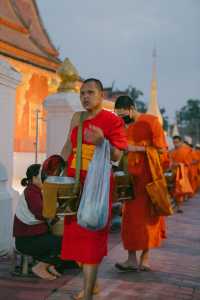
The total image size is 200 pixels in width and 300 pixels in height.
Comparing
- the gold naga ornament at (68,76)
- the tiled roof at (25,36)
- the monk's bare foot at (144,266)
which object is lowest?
the monk's bare foot at (144,266)

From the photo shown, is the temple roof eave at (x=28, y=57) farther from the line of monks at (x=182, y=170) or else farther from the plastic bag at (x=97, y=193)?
the plastic bag at (x=97, y=193)

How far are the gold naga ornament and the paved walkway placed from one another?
6.99 ft

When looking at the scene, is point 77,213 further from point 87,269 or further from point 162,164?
point 162,164

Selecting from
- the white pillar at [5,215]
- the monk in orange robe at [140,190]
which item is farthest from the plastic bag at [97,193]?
the white pillar at [5,215]

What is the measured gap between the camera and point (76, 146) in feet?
11.0

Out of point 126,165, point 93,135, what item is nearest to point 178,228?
point 126,165

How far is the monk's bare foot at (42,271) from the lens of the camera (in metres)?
4.17

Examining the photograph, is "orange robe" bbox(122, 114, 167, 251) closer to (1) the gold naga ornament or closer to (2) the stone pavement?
(2) the stone pavement

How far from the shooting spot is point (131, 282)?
13.7 ft

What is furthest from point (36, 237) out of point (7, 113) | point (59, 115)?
point (59, 115)

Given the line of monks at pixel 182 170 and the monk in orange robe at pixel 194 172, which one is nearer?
the line of monks at pixel 182 170

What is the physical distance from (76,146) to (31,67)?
35.4 ft

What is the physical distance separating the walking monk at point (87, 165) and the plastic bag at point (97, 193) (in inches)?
4.7

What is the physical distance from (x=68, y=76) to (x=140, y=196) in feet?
7.79
